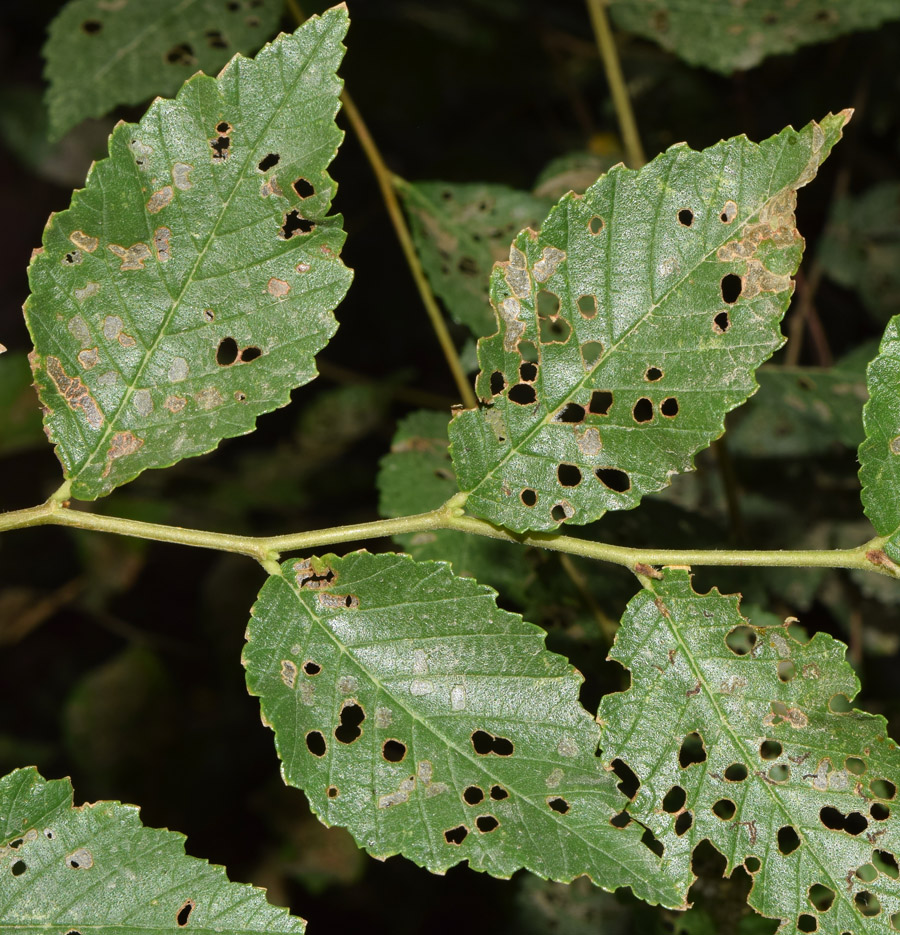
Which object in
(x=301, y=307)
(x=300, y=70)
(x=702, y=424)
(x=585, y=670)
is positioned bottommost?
(x=585, y=670)

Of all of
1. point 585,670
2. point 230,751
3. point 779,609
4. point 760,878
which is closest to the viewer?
point 760,878

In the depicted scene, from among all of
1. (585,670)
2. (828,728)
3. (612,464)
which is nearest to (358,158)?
(585,670)

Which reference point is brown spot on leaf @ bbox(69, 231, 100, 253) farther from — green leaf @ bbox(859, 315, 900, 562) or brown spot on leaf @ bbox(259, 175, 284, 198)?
green leaf @ bbox(859, 315, 900, 562)

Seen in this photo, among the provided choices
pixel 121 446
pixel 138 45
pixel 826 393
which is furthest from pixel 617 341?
pixel 138 45

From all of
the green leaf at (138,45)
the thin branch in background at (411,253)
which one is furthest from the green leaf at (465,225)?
the green leaf at (138,45)

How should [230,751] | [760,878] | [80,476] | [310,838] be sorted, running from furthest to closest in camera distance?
[230,751] < [310,838] < [80,476] < [760,878]

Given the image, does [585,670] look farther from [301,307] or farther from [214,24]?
[214,24]

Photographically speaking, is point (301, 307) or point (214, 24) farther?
point (214, 24)
